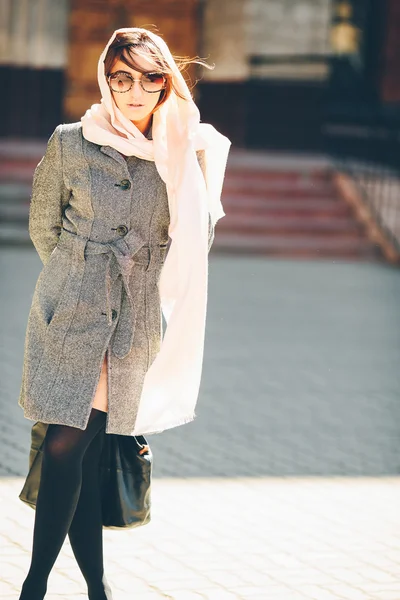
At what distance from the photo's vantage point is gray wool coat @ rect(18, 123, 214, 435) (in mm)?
3488

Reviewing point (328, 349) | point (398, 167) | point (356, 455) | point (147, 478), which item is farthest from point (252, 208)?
point (147, 478)

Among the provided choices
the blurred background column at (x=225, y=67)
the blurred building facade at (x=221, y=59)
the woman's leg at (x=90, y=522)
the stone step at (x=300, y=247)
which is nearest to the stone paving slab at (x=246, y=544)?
the woman's leg at (x=90, y=522)

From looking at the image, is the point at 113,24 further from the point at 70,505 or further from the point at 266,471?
the point at 70,505

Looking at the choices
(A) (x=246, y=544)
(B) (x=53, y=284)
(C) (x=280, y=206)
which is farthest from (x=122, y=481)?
(C) (x=280, y=206)

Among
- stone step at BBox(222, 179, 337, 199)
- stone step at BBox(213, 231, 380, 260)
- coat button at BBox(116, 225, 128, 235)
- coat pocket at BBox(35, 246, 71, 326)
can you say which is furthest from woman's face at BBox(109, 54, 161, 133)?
stone step at BBox(222, 179, 337, 199)

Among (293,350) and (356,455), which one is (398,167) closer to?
(293,350)

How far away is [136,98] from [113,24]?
1446 centimetres

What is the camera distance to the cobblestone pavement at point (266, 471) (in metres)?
4.26

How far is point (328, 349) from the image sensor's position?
28.5ft

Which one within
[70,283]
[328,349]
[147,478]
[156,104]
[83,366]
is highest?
[156,104]

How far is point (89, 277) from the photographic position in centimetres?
351

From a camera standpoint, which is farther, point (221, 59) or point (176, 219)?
point (221, 59)

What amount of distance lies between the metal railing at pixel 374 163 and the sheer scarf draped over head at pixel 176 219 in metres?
9.93

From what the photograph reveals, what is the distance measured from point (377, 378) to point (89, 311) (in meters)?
4.68
